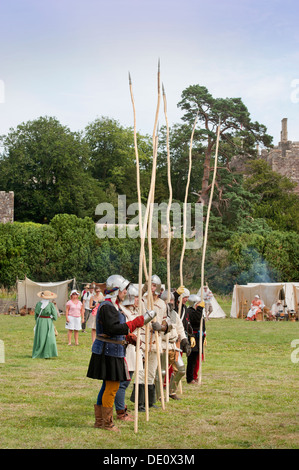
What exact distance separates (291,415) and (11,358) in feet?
23.8

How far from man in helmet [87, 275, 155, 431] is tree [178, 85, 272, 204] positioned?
125 ft

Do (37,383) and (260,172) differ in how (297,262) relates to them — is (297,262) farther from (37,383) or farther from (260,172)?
(37,383)

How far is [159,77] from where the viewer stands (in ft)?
26.5

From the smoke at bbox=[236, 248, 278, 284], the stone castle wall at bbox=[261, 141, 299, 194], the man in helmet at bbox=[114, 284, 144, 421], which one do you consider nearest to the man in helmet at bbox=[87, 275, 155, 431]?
the man in helmet at bbox=[114, 284, 144, 421]

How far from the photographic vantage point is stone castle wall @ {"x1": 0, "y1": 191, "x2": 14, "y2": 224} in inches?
2046

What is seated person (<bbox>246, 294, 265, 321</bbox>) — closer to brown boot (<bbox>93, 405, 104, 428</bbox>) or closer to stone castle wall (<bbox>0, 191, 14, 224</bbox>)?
brown boot (<bbox>93, 405, 104, 428</bbox>)

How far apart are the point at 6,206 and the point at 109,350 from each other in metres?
46.1

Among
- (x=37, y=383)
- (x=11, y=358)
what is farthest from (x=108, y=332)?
(x=11, y=358)

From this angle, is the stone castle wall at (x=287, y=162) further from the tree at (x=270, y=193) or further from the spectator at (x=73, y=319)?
the spectator at (x=73, y=319)

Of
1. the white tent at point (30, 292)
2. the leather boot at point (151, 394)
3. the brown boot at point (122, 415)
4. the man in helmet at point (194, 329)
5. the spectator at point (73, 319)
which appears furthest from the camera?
the white tent at point (30, 292)

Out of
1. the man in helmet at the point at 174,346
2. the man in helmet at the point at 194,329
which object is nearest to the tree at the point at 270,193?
the man in helmet at the point at 194,329

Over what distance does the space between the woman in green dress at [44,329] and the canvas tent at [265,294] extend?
56.6 ft

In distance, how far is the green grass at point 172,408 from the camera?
6.70m

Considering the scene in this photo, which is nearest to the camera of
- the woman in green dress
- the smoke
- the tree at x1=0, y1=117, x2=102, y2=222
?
the woman in green dress
